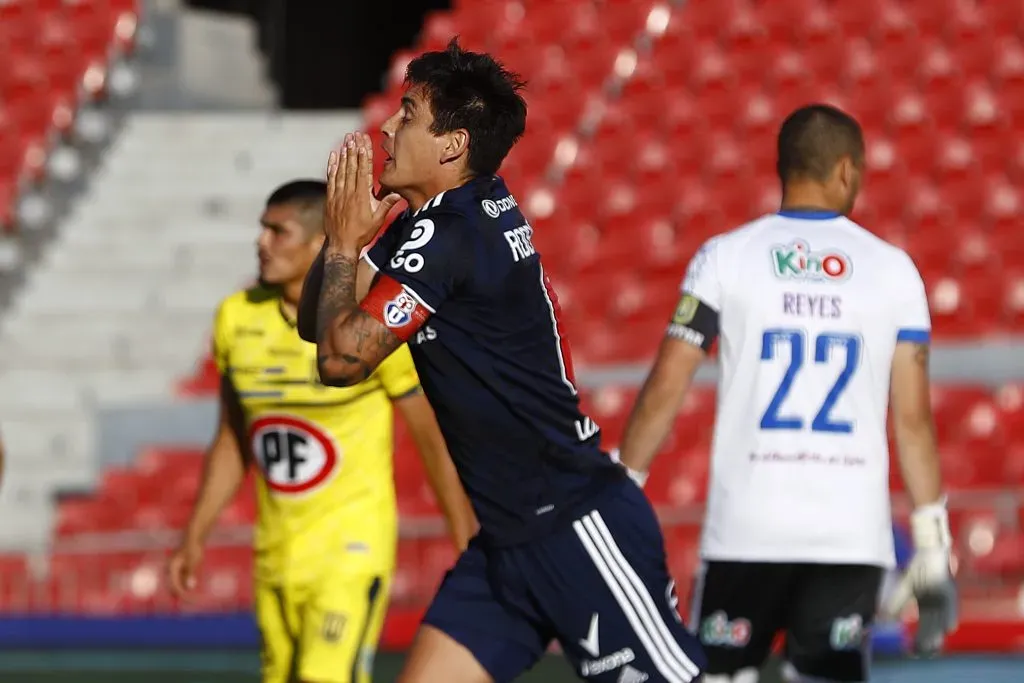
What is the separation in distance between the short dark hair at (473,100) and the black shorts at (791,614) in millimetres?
1473

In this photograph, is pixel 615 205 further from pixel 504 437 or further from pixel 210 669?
pixel 504 437

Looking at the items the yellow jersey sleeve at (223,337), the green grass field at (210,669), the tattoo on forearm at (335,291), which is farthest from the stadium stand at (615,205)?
the tattoo on forearm at (335,291)

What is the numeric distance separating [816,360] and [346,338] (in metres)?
1.59

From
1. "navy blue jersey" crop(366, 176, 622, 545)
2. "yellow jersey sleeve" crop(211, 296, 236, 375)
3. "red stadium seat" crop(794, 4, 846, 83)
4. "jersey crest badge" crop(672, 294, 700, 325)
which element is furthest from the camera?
"red stadium seat" crop(794, 4, 846, 83)

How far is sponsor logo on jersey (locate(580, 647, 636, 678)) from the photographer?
15.1 ft

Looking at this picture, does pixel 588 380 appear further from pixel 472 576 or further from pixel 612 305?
pixel 472 576

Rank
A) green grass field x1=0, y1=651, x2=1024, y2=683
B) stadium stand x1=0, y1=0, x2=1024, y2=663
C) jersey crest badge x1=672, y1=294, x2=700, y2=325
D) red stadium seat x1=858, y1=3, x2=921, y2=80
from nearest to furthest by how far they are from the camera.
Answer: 1. jersey crest badge x1=672, y1=294, x2=700, y2=325
2. green grass field x1=0, y1=651, x2=1024, y2=683
3. stadium stand x1=0, y1=0, x2=1024, y2=663
4. red stadium seat x1=858, y1=3, x2=921, y2=80

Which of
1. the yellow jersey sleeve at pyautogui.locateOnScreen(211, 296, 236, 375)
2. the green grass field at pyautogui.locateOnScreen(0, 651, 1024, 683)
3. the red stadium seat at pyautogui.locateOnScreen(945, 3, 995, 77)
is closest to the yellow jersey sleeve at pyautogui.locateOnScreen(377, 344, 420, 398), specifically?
the yellow jersey sleeve at pyautogui.locateOnScreen(211, 296, 236, 375)

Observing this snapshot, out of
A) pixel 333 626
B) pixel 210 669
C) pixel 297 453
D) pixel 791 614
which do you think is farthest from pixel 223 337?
pixel 210 669

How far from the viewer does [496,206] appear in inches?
179

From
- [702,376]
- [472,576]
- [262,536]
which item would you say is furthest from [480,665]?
[702,376]

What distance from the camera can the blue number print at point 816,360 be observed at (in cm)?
527

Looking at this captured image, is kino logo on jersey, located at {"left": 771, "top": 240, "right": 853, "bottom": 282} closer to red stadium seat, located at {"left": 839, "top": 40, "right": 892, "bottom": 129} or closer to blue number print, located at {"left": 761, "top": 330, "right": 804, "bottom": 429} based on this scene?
blue number print, located at {"left": 761, "top": 330, "right": 804, "bottom": 429}

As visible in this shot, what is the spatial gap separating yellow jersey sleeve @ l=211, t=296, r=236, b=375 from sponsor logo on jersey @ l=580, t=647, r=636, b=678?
2278mm
